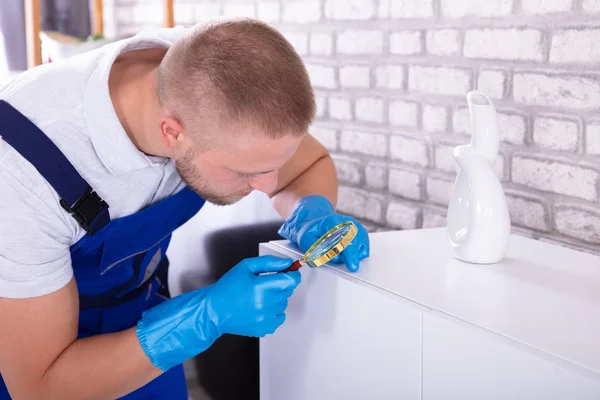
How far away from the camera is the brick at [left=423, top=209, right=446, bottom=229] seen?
1.73 meters

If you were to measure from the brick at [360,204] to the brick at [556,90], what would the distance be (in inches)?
22.5

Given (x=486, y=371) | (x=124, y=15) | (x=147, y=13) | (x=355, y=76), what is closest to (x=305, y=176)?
(x=355, y=76)

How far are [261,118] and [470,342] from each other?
0.48m

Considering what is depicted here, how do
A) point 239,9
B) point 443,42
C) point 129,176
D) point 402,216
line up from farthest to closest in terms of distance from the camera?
point 239,9 → point 402,216 → point 443,42 → point 129,176

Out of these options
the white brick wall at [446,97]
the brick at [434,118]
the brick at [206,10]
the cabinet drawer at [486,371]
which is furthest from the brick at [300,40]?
the cabinet drawer at [486,371]

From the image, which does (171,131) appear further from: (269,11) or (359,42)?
(269,11)

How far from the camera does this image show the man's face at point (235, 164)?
1181 mm

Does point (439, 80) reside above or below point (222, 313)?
above

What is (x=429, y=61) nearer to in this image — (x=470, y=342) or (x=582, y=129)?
(x=582, y=129)

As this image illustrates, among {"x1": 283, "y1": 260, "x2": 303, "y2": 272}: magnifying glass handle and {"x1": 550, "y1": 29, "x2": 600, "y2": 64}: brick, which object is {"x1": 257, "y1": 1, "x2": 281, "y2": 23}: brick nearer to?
{"x1": 550, "y1": 29, "x2": 600, "y2": 64}: brick

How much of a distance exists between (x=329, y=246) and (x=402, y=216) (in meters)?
0.73

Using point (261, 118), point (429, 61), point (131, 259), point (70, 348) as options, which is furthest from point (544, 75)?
point (70, 348)

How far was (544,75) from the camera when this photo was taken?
141 cm

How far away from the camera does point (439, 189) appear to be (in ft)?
5.68
